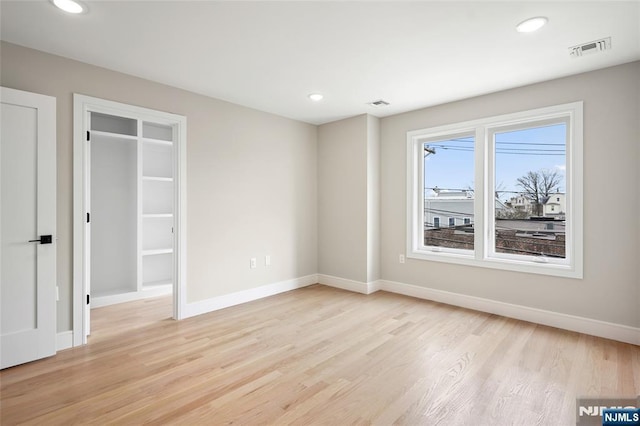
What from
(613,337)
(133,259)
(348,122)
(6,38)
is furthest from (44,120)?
(613,337)

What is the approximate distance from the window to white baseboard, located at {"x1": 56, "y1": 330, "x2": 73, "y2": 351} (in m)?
3.85

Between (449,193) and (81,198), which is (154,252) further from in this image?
(449,193)

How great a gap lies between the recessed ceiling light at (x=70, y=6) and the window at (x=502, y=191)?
12.0 ft

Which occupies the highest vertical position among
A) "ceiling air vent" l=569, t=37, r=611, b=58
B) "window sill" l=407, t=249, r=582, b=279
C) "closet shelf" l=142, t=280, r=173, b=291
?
"ceiling air vent" l=569, t=37, r=611, b=58

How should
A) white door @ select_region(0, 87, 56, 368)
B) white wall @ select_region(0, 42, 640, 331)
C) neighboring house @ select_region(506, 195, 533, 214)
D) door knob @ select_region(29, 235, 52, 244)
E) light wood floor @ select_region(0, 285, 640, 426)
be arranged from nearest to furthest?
light wood floor @ select_region(0, 285, 640, 426), white door @ select_region(0, 87, 56, 368), door knob @ select_region(29, 235, 52, 244), white wall @ select_region(0, 42, 640, 331), neighboring house @ select_region(506, 195, 533, 214)

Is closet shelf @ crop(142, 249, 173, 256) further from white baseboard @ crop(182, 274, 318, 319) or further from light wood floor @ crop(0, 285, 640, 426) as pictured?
white baseboard @ crop(182, 274, 318, 319)

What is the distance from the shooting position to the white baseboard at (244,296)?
3.71 metres

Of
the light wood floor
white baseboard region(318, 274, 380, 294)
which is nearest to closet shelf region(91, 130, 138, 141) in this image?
the light wood floor

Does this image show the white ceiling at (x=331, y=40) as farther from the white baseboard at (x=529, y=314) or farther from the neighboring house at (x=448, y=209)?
the white baseboard at (x=529, y=314)

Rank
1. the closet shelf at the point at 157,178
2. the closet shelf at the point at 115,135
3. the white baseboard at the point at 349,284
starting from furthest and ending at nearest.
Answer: the white baseboard at the point at 349,284, the closet shelf at the point at 157,178, the closet shelf at the point at 115,135

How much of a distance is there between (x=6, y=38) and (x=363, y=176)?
3798 millimetres

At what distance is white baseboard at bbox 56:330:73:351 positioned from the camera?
280 cm

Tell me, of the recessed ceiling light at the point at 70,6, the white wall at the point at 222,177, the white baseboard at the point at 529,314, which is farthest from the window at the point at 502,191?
the recessed ceiling light at the point at 70,6

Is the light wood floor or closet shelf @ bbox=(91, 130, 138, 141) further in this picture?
closet shelf @ bbox=(91, 130, 138, 141)
